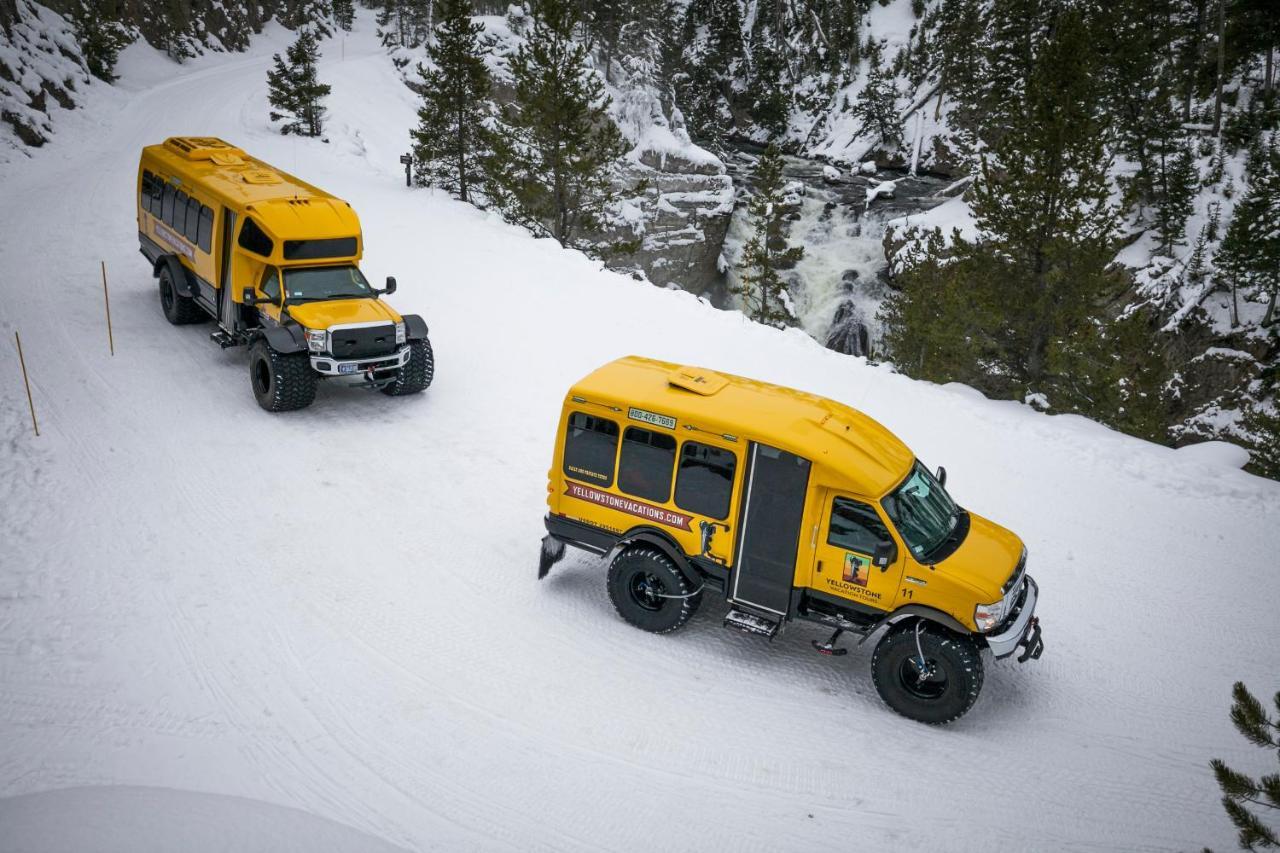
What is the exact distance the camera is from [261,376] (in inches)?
472

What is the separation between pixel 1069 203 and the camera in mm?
17469

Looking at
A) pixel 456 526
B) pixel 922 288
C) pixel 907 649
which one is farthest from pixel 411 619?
pixel 922 288

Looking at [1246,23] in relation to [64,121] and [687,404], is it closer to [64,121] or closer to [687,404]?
[687,404]

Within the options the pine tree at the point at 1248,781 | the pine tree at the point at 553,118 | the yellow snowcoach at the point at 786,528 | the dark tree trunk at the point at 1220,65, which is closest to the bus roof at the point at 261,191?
the yellow snowcoach at the point at 786,528

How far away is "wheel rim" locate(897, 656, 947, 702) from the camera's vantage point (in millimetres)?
6949

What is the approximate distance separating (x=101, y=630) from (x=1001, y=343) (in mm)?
19115

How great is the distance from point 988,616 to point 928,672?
0.73 meters

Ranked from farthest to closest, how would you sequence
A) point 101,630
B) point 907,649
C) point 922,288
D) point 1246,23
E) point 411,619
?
point 1246,23, point 922,288, point 411,619, point 101,630, point 907,649

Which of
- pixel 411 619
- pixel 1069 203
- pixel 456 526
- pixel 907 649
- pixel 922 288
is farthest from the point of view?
pixel 922 288

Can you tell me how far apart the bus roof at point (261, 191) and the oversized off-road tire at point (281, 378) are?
1794 mm

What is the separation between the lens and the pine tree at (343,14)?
2844 inches

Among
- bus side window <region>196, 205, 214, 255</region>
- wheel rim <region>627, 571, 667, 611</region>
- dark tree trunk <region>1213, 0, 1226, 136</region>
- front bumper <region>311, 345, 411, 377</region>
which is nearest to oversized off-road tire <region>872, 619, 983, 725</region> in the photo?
wheel rim <region>627, 571, 667, 611</region>

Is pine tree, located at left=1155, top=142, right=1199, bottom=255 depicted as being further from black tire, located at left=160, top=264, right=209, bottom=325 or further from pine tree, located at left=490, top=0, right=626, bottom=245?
black tire, located at left=160, top=264, right=209, bottom=325

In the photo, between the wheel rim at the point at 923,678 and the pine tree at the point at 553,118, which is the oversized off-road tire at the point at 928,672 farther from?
the pine tree at the point at 553,118
